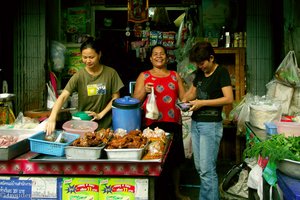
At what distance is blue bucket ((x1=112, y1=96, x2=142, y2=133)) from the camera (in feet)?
14.7

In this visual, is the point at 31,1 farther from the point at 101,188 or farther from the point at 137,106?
the point at 101,188

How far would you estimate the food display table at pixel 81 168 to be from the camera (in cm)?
345

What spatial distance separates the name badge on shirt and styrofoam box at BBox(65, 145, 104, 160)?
1.54m

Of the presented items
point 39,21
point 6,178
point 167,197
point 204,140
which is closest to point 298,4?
point 204,140

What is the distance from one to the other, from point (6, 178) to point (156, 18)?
5.34m

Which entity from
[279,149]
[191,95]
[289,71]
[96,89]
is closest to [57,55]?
[96,89]

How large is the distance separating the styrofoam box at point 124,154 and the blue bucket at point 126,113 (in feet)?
3.49

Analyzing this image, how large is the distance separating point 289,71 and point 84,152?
12.8ft

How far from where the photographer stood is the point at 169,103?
16.7 feet

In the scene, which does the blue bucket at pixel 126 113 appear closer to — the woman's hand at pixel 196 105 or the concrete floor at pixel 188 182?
the woman's hand at pixel 196 105

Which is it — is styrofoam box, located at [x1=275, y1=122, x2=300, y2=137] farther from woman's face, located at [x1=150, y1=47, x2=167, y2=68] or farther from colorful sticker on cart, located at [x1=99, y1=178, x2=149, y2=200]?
colorful sticker on cart, located at [x1=99, y1=178, x2=149, y2=200]

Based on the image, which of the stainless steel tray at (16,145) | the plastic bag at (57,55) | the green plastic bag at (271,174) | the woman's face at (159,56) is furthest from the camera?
the plastic bag at (57,55)

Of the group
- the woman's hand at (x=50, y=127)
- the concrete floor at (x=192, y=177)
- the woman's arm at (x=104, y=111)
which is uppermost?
the woman's arm at (x=104, y=111)

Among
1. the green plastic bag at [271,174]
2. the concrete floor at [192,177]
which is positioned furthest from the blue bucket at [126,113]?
the concrete floor at [192,177]
